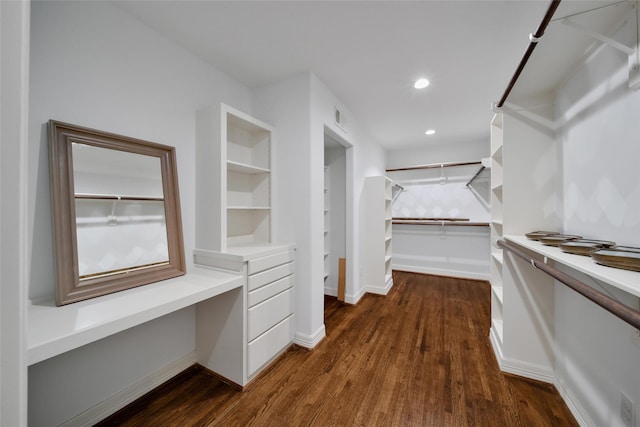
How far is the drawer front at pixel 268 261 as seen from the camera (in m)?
1.73

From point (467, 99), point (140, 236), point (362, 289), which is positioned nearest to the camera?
point (140, 236)

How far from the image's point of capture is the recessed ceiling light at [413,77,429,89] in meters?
2.33

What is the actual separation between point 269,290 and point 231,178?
1.11m

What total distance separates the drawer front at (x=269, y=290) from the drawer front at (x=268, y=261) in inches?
6.0

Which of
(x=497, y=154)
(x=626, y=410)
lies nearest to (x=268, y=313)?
(x=626, y=410)

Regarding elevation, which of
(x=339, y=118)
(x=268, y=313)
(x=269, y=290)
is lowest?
(x=268, y=313)

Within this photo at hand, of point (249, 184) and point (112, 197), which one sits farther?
point (249, 184)

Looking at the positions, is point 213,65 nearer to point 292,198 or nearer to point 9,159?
point 292,198

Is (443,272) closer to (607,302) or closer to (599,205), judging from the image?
(599,205)

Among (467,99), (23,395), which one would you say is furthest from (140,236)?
(467,99)

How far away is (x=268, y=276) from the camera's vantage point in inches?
74.1

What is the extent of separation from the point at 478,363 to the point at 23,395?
2610 millimetres

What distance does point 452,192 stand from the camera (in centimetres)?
445

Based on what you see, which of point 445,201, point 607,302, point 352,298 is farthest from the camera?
point 445,201
